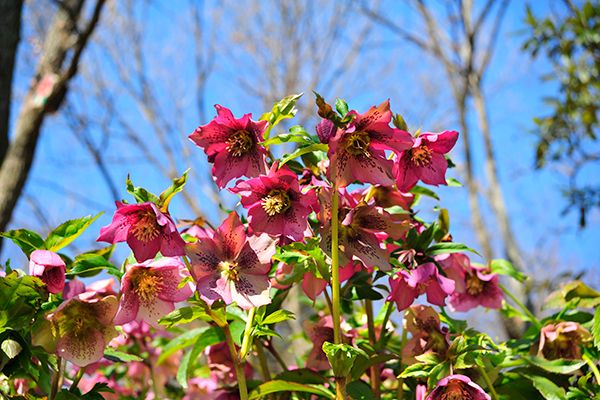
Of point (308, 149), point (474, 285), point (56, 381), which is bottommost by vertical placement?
point (56, 381)

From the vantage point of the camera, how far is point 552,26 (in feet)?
6.14

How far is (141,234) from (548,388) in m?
0.38

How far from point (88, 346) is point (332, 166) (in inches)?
9.8

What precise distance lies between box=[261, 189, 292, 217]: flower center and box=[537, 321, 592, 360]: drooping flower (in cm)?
31

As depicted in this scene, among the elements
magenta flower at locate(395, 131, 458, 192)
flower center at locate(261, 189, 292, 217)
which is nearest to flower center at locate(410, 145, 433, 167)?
magenta flower at locate(395, 131, 458, 192)

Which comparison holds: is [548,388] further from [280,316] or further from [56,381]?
[56,381]

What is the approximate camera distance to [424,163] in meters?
0.55

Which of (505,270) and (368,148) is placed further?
(505,270)

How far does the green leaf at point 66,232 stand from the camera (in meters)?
0.56

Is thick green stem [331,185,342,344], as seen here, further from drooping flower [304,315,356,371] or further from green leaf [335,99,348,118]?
drooping flower [304,315,356,371]

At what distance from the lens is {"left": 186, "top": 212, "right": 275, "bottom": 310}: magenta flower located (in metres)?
0.50

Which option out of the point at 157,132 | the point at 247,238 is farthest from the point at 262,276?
the point at 157,132

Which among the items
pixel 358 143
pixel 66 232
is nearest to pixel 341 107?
pixel 358 143

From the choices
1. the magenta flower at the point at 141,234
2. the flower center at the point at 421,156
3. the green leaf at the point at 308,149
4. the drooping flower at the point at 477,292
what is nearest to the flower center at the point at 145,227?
the magenta flower at the point at 141,234
